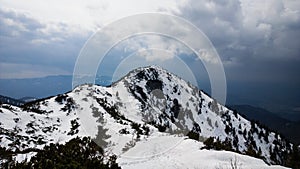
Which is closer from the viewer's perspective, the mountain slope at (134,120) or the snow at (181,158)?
the snow at (181,158)

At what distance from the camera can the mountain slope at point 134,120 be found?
93.6ft

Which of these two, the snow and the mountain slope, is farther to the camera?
the mountain slope

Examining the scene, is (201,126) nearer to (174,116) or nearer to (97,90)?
(174,116)

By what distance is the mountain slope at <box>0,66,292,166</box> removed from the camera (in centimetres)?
2852

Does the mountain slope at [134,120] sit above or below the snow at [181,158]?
above

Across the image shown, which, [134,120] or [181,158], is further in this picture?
[134,120]

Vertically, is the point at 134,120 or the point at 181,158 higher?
the point at 134,120

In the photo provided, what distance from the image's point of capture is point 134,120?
5894 centimetres

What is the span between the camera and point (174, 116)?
11562cm

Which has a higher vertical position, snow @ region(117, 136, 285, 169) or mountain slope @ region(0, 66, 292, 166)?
mountain slope @ region(0, 66, 292, 166)

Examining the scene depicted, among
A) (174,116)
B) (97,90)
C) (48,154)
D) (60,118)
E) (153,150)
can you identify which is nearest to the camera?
(48,154)

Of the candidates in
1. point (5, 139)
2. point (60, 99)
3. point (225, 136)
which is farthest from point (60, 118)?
point (225, 136)

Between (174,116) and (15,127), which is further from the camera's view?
(174,116)

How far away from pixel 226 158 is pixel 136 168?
20.7 ft
